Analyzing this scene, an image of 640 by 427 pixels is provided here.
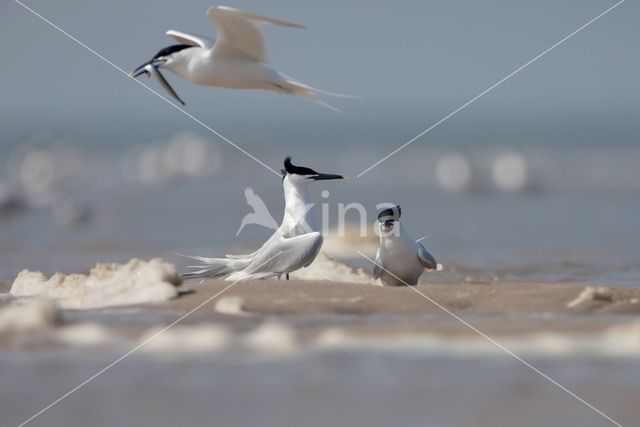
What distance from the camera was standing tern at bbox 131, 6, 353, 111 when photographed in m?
7.52

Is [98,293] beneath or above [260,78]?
beneath


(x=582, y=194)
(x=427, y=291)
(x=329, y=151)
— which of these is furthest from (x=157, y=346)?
(x=329, y=151)

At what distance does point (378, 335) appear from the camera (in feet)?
18.7

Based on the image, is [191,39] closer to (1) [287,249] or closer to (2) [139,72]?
(2) [139,72]

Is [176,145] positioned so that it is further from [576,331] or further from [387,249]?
[576,331]

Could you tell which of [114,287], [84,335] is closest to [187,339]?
[84,335]

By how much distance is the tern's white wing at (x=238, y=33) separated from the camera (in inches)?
280

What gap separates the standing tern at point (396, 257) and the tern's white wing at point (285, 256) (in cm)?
61

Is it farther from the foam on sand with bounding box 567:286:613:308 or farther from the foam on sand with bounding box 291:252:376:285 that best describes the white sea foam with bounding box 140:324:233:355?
the foam on sand with bounding box 291:252:376:285

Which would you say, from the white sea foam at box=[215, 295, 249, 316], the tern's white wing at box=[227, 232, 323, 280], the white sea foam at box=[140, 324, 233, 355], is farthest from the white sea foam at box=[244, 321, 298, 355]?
the tern's white wing at box=[227, 232, 323, 280]

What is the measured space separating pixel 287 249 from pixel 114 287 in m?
1.20

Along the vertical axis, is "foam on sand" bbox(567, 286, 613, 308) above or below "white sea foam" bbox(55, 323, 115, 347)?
above

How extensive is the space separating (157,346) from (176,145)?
86.6ft

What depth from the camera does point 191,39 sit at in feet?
26.6
